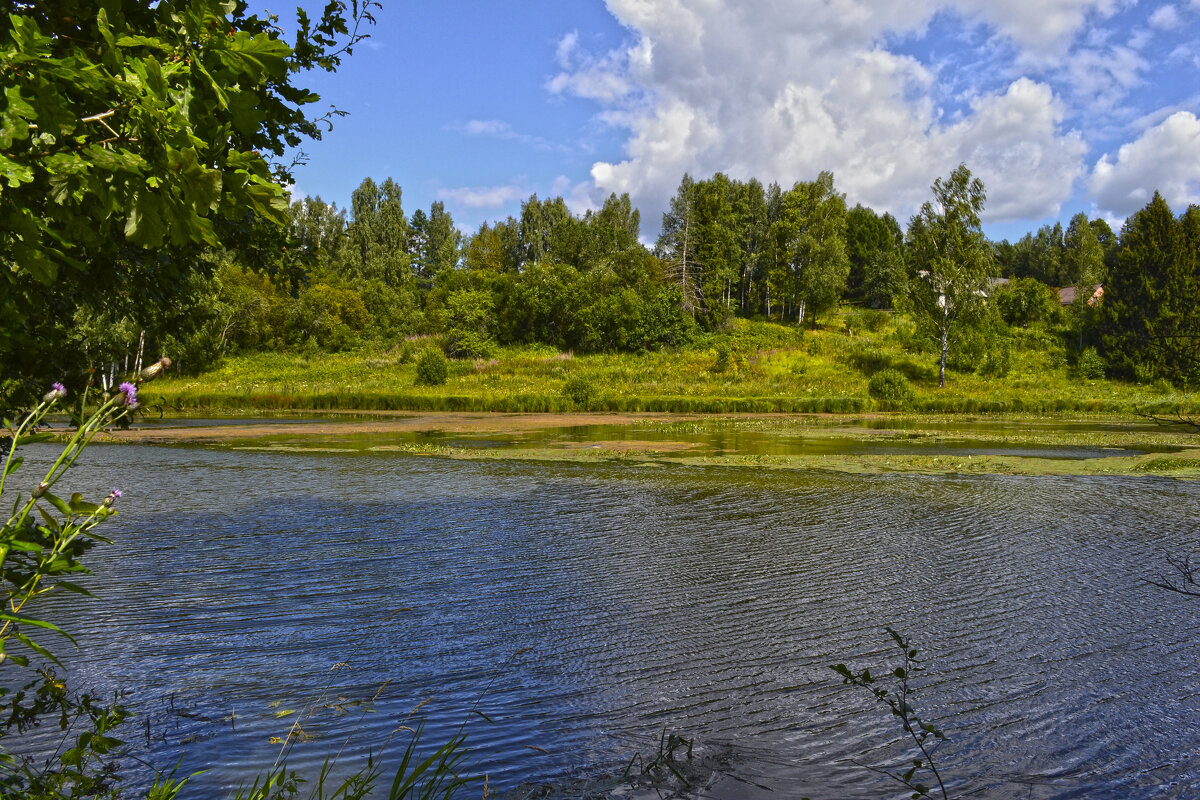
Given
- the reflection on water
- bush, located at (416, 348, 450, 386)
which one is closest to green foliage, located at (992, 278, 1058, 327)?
the reflection on water

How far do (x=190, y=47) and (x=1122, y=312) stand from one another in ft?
189

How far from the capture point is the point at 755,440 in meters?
26.1

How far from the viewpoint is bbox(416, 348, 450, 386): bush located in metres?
48.3

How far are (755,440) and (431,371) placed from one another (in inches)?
1067

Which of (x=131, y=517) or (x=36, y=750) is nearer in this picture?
(x=36, y=750)

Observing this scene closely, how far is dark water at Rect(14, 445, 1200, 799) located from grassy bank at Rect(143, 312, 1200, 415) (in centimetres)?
2597

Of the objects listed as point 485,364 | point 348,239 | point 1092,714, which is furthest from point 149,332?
point 348,239

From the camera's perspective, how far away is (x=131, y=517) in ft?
40.5

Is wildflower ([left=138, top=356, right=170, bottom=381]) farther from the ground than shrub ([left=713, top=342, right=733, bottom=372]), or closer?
closer

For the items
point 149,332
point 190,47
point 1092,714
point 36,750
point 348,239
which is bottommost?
point 1092,714

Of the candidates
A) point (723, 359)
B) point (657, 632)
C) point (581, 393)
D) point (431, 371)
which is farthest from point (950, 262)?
Answer: point (657, 632)

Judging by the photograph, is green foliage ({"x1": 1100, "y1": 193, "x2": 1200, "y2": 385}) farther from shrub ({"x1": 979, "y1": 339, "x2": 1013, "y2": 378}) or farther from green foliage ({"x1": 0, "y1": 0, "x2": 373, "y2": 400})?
green foliage ({"x1": 0, "y1": 0, "x2": 373, "y2": 400})

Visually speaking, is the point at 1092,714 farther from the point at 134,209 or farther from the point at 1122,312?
the point at 1122,312

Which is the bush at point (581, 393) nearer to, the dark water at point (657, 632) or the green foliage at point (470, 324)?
the green foliage at point (470, 324)
